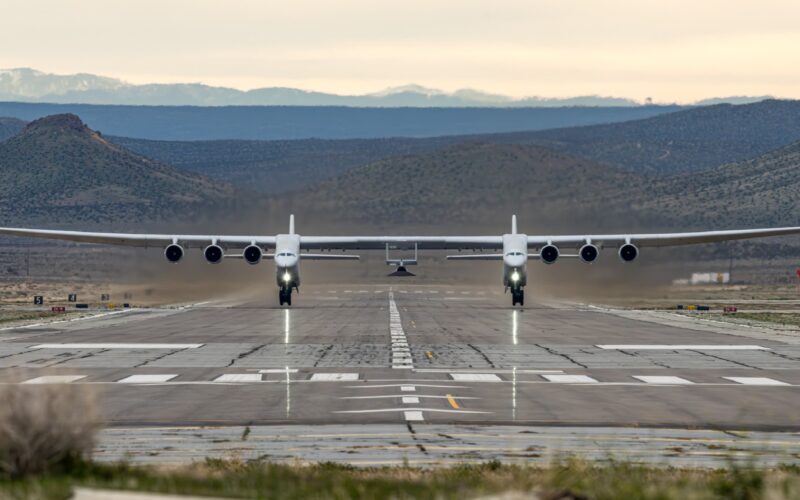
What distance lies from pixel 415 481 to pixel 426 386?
13464 millimetres

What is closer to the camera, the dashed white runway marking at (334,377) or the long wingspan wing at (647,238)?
the dashed white runway marking at (334,377)

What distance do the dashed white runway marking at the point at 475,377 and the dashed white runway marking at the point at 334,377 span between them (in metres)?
2.32

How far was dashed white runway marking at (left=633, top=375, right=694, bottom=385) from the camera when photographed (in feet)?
94.4

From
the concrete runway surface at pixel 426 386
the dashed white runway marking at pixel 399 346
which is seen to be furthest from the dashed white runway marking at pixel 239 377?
the dashed white runway marking at pixel 399 346

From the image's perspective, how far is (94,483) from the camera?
508 inches

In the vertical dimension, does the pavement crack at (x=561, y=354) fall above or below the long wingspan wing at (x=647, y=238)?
below

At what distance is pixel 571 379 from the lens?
29.4 metres

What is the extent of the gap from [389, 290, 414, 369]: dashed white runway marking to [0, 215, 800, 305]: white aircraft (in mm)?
7609

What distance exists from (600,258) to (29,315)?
48756mm

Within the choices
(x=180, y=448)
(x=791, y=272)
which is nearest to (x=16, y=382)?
(x=180, y=448)

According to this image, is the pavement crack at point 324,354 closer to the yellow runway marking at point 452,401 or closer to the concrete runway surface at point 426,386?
the concrete runway surface at point 426,386

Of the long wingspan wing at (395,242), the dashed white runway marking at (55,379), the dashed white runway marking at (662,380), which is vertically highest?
the long wingspan wing at (395,242)

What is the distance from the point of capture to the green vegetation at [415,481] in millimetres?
12477

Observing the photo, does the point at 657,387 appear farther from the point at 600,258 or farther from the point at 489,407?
the point at 600,258
